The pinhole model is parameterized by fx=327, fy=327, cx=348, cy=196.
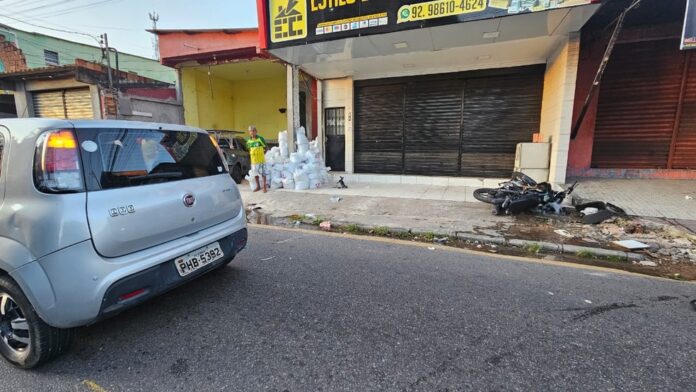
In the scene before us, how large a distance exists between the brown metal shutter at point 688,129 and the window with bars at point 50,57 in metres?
28.7

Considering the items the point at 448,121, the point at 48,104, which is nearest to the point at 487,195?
the point at 448,121

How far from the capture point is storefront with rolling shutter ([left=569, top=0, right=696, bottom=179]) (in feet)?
25.6

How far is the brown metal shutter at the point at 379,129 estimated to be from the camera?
33.7ft

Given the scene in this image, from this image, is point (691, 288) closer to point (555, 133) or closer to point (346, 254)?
point (346, 254)

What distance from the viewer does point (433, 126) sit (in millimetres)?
9883

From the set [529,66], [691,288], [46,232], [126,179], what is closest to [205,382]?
[46,232]

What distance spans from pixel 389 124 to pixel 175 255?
8.73m

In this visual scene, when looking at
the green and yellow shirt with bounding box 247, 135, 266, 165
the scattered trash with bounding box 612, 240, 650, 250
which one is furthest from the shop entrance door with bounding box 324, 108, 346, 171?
the scattered trash with bounding box 612, 240, 650, 250

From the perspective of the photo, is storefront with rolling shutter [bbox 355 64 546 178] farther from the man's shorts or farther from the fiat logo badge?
the fiat logo badge

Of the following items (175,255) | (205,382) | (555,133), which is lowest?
(205,382)

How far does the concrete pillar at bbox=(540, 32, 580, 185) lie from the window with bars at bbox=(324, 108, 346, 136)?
19.7 feet

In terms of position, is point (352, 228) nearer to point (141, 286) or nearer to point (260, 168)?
point (141, 286)

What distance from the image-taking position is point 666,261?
4.12m

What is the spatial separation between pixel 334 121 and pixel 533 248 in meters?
8.14
